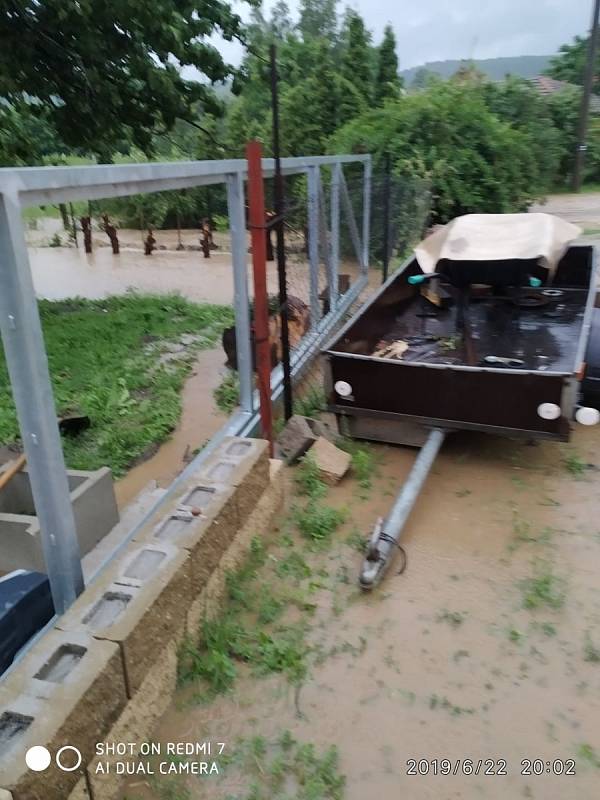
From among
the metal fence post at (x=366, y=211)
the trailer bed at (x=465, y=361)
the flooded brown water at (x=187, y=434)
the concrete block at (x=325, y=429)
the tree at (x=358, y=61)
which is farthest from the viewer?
the tree at (x=358, y=61)

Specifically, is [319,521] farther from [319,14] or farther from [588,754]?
[319,14]

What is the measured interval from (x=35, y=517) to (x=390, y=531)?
226cm

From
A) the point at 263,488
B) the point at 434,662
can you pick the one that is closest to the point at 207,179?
the point at 263,488

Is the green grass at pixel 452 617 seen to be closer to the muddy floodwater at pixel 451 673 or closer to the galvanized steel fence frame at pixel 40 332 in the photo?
the muddy floodwater at pixel 451 673

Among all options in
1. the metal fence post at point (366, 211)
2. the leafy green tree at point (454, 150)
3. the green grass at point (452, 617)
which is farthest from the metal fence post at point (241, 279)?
the leafy green tree at point (454, 150)

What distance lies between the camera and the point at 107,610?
108 inches

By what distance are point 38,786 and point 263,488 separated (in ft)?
7.51

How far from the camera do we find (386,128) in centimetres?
1464

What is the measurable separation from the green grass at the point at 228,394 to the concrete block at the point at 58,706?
3.98 m

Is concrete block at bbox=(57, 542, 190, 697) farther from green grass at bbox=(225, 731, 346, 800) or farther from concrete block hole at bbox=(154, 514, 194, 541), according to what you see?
green grass at bbox=(225, 731, 346, 800)

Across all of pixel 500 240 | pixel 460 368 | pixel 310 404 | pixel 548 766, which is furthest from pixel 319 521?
pixel 500 240

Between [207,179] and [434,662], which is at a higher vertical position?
[207,179]

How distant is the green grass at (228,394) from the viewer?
660 cm

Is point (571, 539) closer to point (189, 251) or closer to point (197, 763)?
point (197, 763)
